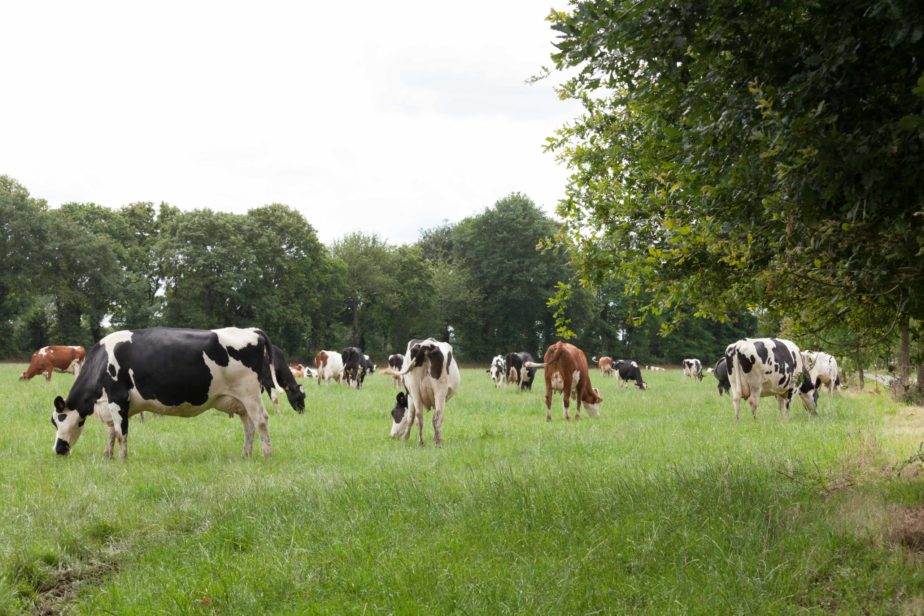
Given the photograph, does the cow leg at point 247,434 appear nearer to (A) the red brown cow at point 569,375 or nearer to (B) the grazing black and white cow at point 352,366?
(A) the red brown cow at point 569,375

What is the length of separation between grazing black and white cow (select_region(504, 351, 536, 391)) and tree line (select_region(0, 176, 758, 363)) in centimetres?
1286

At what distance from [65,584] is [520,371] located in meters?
23.6

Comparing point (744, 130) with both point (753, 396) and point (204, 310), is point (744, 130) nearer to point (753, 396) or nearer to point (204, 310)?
point (753, 396)

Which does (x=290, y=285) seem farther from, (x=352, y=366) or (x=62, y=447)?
(x=62, y=447)

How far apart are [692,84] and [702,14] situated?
45 cm

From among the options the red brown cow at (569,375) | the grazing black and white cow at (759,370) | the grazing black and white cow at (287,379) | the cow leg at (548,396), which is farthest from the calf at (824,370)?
the grazing black and white cow at (287,379)

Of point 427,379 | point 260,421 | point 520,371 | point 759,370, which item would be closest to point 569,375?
point 759,370

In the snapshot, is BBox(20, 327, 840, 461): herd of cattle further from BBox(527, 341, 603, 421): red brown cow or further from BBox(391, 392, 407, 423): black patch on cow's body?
BBox(527, 341, 603, 421): red brown cow

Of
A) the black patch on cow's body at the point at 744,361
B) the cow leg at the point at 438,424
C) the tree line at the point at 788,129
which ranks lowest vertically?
the cow leg at the point at 438,424

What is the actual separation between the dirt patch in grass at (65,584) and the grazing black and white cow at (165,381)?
5.01m

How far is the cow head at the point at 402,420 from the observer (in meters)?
12.9

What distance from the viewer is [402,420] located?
13109mm

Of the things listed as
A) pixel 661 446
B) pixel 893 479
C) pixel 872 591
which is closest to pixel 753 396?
pixel 661 446

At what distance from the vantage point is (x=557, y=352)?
57.7 feet
